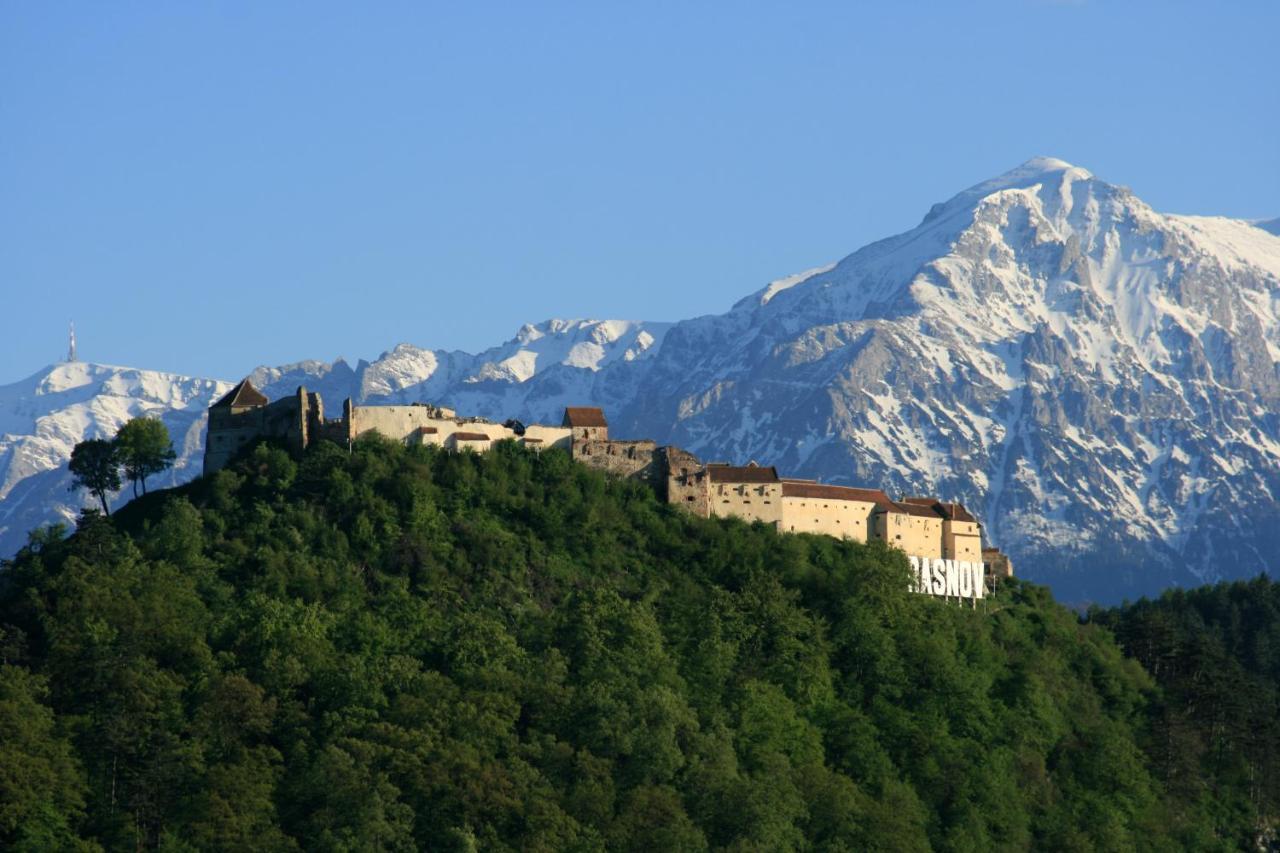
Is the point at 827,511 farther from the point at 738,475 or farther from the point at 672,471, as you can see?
the point at 672,471

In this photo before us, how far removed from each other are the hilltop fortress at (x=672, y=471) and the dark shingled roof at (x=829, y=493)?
0.10 meters

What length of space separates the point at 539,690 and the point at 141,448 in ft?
136

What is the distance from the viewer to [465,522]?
158875 mm

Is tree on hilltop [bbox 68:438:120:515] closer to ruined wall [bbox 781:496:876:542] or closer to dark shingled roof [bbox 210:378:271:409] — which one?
dark shingled roof [bbox 210:378:271:409]

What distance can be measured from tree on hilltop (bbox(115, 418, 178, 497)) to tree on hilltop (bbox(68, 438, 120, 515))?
2.12 feet

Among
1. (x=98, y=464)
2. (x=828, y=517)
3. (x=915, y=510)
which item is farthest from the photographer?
(x=915, y=510)

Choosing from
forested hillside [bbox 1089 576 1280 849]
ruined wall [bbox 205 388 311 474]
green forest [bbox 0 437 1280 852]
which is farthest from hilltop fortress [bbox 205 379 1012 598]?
forested hillside [bbox 1089 576 1280 849]

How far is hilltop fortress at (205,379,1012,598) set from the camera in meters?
163

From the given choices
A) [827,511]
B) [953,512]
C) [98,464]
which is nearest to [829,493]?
[827,511]

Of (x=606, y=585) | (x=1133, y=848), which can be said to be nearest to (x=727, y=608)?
(x=606, y=585)

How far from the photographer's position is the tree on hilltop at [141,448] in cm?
16700

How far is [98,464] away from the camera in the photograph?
166 metres

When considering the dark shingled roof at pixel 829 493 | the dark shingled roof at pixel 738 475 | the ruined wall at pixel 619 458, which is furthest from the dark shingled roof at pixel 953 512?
the ruined wall at pixel 619 458

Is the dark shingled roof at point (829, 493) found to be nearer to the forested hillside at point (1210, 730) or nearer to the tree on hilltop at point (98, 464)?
the forested hillside at point (1210, 730)
